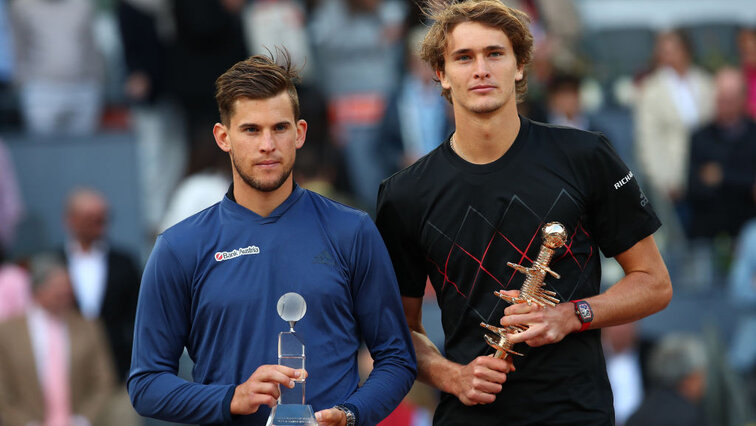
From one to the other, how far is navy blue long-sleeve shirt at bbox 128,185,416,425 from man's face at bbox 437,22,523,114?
600mm

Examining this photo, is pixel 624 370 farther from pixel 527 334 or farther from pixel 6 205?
pixel 527 334

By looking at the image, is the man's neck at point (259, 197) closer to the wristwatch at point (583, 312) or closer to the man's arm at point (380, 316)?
the man's arm at point (380, 316)

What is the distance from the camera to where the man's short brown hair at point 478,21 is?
452cm

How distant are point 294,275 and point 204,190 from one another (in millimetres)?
4546

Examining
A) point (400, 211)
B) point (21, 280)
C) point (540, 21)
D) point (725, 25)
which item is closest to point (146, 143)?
point (21, 280)

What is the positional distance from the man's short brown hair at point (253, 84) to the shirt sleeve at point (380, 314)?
0.54 meters

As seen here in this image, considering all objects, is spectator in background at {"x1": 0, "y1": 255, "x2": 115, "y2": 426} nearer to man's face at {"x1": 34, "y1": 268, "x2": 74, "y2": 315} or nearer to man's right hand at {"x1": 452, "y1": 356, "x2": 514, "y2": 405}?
man's face at {"x1": 34, "y1": 268, "x2": 74, "y2": 315}

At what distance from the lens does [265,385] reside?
4.02 metres

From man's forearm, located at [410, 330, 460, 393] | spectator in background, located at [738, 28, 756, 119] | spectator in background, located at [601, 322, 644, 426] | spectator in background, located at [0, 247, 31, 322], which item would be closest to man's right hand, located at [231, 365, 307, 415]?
man's forearm, located at [410, 330, 460, 393]

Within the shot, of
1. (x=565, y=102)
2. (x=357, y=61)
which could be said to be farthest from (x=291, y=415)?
(x=357, y=61)

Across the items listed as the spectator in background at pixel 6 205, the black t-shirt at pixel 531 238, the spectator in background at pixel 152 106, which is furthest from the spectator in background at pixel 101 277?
the black t-shirt at pixel 531 238

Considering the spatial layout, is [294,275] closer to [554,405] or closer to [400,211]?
[400,211]

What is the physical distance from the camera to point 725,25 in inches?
574

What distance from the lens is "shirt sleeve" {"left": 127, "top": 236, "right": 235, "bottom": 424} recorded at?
4.19m
